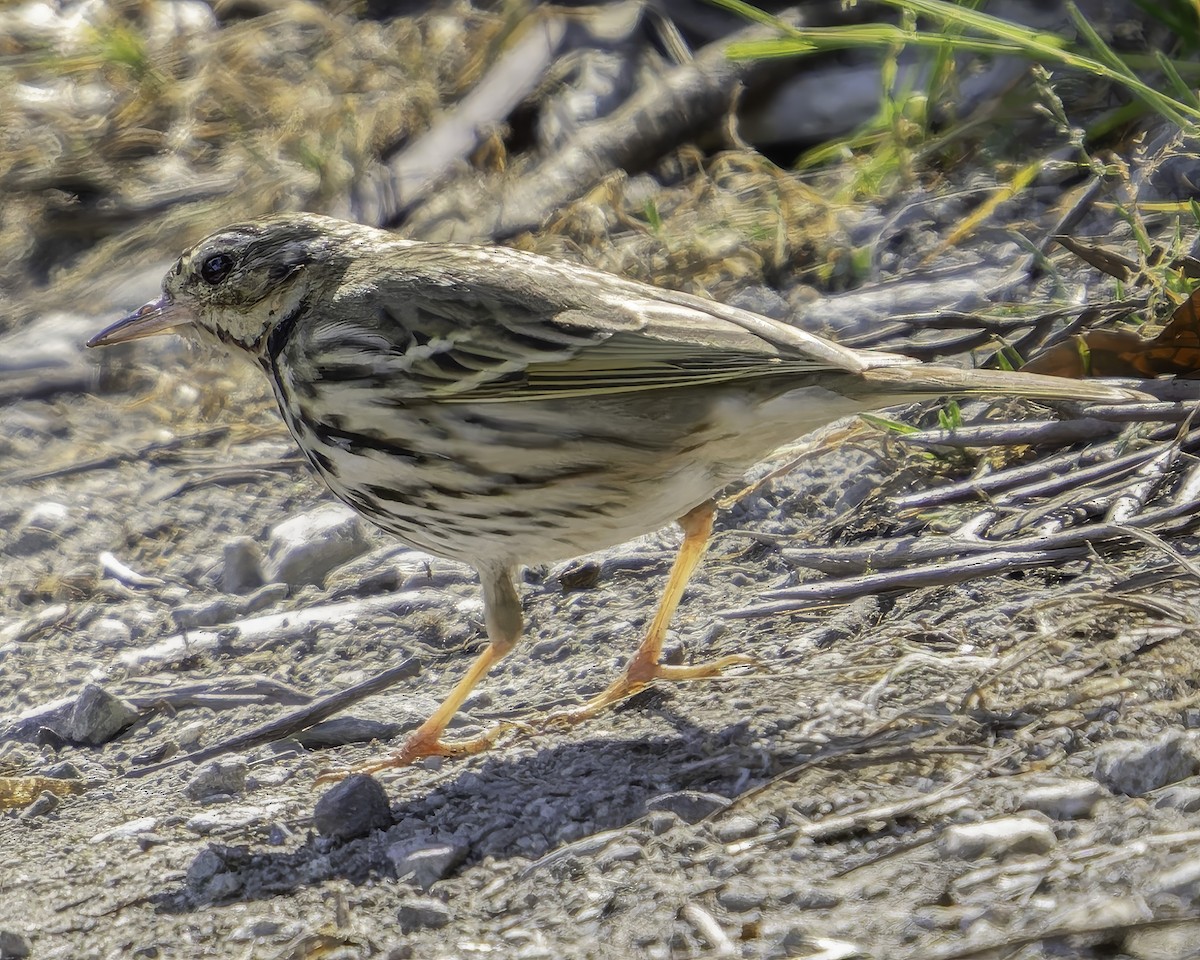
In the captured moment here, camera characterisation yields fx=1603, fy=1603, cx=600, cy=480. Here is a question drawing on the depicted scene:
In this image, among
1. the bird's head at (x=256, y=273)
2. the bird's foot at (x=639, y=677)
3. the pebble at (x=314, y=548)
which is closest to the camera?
the bird's foot at (x=639, y=677)

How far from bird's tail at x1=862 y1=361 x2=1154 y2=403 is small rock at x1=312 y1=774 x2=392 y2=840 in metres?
1.71

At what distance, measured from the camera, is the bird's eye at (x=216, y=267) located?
5207 millimetres

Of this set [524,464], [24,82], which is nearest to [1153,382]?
[524,464]

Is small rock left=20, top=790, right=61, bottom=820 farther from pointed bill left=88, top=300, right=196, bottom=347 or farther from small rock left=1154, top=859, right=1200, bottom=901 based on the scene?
small rock left=1154, top=859, right=1200, bottom=901

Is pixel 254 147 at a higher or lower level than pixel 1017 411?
higher

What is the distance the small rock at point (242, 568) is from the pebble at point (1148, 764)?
3.71m

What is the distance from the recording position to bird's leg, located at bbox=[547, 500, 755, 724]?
4734 mm

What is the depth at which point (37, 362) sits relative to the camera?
836 cm

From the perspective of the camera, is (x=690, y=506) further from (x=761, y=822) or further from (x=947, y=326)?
(x=947, y=326)

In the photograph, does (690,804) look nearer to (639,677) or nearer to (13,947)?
(639,677)

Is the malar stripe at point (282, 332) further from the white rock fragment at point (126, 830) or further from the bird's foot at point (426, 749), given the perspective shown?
the white rock fragment at point (126, 830)

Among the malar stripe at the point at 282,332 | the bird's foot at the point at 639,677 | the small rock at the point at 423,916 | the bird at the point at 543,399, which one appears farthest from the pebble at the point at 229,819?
the malar stripe at the point at 282,332

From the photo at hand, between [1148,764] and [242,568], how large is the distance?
12.6 ft

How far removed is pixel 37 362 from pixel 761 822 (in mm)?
5934
